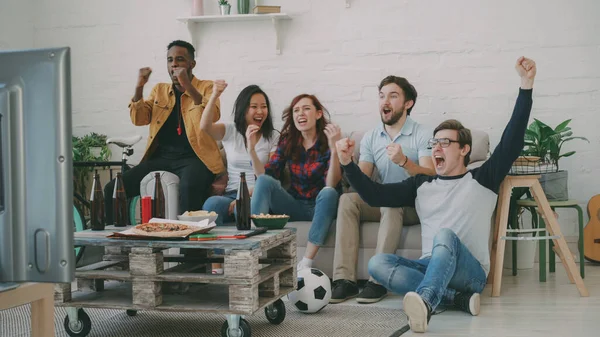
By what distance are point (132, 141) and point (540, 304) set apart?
8.28 feet

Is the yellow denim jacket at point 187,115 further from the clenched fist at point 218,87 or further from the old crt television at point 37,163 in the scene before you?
the old crt television at point 37,163

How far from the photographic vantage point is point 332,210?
3.79 m

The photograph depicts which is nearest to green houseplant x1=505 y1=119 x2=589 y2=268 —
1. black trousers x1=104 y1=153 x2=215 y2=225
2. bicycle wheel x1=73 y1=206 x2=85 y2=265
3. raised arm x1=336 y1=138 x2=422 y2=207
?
raised arm x1=336 y1=138 x2=422 y2=207

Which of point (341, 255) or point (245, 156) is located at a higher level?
point (245, 156)

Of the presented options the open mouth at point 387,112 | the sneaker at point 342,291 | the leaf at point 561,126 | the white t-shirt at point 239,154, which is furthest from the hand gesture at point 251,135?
the leaf at point 561,126

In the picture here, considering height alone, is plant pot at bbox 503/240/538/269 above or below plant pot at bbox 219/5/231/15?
below

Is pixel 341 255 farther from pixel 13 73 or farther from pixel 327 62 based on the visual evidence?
pixel 13 73

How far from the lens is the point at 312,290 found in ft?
10.4

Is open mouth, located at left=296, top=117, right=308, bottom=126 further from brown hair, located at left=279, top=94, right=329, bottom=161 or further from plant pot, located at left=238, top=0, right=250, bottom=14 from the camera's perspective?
plant pot, located at left=238, top=0, right=250, bottom=14

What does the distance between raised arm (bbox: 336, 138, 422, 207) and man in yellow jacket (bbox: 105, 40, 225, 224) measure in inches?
45.2

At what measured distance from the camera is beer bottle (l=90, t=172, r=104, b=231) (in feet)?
10.3

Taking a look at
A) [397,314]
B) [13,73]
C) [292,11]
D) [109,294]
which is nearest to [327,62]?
[292,11]

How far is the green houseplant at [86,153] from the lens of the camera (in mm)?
4973

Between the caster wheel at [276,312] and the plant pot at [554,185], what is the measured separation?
1.71 meters
